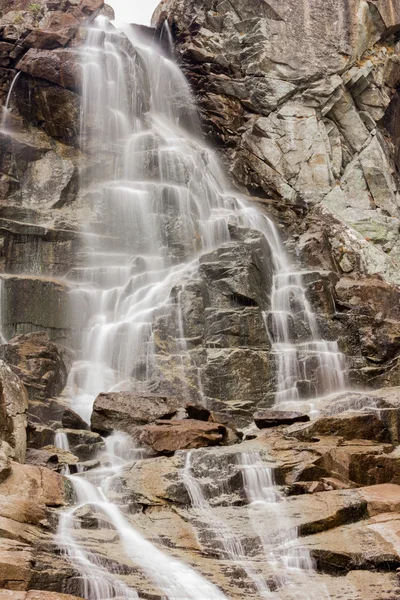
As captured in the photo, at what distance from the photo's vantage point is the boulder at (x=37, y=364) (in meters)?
18.4

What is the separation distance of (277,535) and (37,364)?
1039cm

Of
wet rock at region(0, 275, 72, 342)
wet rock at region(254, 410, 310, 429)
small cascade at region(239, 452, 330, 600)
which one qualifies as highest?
wet rock at region(0, 275, 72, 342)

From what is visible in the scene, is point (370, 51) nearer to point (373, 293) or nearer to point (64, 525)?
point (373, 293)

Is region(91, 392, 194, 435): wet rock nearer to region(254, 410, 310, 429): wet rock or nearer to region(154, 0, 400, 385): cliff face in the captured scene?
region(254, 410, 310, 429): wet rock

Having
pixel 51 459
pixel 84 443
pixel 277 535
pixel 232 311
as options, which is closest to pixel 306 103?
pixel 232 311

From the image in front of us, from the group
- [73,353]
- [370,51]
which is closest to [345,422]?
[73,353]

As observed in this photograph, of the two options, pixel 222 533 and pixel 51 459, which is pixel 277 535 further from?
pixel 51 459

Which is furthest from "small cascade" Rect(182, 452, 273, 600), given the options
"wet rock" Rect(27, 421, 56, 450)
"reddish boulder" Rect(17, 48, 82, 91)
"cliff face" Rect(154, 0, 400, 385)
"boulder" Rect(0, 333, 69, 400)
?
"reddish boulder" Rect(17, 48, 82, 91)

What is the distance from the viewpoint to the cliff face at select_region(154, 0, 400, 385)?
3184 cm

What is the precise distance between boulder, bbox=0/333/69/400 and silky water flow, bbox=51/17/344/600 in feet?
2.63

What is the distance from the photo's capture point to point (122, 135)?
30.4m

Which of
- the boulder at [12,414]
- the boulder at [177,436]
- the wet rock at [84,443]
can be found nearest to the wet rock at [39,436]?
the wet rock at [84,443]

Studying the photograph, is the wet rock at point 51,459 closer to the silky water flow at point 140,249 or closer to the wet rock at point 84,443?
the silky water flow at point 140,249

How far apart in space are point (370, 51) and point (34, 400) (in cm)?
2846
